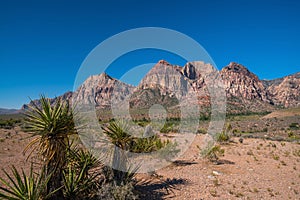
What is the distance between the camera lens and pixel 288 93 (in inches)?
5792

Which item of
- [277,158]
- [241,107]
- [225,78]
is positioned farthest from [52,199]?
[225,78]

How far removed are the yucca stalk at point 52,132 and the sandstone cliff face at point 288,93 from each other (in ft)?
495

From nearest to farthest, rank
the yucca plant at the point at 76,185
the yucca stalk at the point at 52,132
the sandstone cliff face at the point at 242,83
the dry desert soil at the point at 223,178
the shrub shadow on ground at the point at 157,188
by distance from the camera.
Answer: the yucca stalk at the point at 52,132
the yucca plant at the point at 76,185
the shrub shadow on ground at the point at 157,188
the dry desert soil at the point at 223,178
the sandstone cliff face at the point at 242,83

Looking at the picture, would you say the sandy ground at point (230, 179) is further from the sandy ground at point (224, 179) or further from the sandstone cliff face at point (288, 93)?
the sandstone cliff face at point (288, 93)

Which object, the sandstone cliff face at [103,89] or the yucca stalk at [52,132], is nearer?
the yucca stalk at [52,132]

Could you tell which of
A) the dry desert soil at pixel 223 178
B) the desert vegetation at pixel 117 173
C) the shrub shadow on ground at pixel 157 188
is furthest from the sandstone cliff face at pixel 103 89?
the dry desert soil at pixel 223 178

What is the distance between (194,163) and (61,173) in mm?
8590

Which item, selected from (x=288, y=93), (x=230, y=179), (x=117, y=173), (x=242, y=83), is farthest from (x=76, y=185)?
(x=288, y=93)

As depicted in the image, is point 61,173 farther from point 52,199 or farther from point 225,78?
point 225,78

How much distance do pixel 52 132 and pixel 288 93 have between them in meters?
172

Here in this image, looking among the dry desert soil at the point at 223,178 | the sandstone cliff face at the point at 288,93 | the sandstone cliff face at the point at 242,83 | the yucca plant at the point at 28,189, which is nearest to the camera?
the yucca plant at the point at 28,189

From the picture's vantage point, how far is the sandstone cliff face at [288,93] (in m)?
136

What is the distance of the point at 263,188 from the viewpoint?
8.50 metres

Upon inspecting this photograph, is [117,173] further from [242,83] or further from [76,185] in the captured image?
[242,83]
